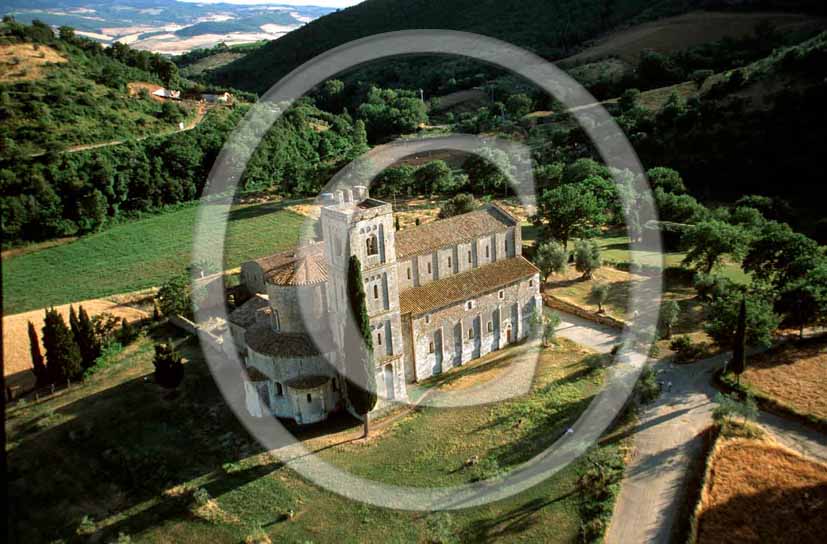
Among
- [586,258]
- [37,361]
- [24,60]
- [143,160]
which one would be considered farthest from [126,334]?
[24,60]

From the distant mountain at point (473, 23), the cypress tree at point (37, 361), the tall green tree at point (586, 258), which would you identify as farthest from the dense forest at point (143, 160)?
the tall green tree at point (586, 258)

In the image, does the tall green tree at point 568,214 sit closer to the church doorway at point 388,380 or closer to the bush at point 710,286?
the bush at point 710,286

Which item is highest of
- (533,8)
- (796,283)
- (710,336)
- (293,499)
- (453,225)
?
(533,8)

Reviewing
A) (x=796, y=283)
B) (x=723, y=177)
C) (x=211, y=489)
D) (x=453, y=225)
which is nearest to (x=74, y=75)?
(x=453, y=225)

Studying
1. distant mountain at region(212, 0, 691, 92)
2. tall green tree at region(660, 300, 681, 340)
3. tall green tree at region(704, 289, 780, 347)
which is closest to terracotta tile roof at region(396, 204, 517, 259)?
tall green tree at region(660, 300, 681, 340)

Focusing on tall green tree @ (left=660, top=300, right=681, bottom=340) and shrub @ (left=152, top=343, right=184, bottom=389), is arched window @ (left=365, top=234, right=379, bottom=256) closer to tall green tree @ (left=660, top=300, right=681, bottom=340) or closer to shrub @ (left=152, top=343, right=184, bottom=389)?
shrub @ (left=152, top=343, right=184, bottom=389)

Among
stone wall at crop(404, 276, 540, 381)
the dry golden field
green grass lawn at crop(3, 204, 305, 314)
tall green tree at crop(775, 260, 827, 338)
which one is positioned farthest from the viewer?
the dry golden field

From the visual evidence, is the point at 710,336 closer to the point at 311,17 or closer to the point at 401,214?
the point at 401,214
